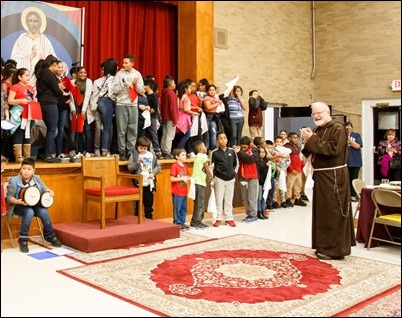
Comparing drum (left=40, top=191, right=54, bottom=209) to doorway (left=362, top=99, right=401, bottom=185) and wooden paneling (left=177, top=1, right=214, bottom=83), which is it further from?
doorway (left=362, top=99, right=401, bottom=185)

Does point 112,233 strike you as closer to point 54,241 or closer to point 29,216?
point 54,241

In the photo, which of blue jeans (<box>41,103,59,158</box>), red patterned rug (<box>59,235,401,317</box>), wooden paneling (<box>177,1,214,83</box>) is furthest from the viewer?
wooden paneling (<box>177,1,214,83</box>)

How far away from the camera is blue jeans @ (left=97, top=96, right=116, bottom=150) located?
6961 millimetres

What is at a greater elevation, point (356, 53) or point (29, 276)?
point (356, 53)

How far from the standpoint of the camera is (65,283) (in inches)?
162

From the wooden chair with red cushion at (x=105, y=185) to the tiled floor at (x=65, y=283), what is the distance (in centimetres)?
86

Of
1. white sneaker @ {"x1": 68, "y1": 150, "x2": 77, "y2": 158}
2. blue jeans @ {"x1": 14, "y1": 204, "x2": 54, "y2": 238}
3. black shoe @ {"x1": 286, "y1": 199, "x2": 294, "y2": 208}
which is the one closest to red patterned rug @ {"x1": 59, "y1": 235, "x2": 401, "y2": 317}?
blue jeans @ {"x1": 14, "y1": 204, "x2": 54, "y2": 238}

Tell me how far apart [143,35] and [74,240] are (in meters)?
4.96

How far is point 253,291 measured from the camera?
3895 millimetres

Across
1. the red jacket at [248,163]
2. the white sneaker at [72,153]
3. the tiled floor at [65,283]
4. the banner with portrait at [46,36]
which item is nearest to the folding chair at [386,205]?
the tiled floor at [65,283]

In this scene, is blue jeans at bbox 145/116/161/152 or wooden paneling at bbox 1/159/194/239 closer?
wooden paneling at bbox 1/159/194/239

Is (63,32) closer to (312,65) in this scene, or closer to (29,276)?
(29,276)

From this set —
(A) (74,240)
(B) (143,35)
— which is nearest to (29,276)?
(A) (74,240)

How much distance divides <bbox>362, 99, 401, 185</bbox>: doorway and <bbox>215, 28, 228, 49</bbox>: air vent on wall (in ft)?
12.8
